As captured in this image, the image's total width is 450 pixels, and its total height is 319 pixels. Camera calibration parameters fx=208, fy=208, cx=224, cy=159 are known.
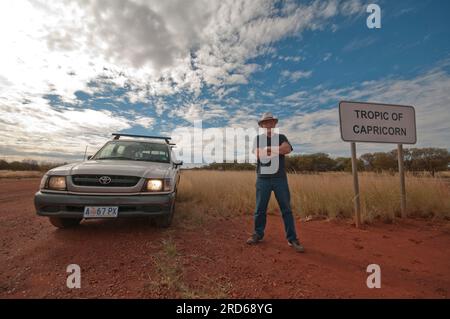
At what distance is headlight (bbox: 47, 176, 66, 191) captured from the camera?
300cm

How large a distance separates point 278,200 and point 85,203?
8.95ft

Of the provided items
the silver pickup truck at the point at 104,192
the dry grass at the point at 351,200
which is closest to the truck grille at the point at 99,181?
the silver pickup truck at the point at 104,192

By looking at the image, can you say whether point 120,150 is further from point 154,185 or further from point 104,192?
point 154,185

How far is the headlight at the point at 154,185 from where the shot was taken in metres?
3.17

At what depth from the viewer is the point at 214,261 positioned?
2.55 meters

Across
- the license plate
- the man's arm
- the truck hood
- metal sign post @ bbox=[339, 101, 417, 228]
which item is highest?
metal sign post @ bbox=[339, 101, 417, 228]

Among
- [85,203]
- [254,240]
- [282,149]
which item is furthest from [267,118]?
[85,203]

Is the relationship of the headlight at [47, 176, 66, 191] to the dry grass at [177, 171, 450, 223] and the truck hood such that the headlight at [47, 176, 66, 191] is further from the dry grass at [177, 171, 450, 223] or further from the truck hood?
the dry grass at [177, 171, 450, 223]

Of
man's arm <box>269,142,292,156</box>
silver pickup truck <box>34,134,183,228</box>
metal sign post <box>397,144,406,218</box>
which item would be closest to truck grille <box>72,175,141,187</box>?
silver pickup truck <box>34,134,183,228</box>

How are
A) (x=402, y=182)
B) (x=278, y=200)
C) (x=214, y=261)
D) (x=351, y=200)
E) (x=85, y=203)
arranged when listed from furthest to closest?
(x=351, y=200) < (x=402, y=182) < (x=278, y=200) < (x=85, y=203) < (x=214, y=261)

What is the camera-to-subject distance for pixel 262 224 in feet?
10.8

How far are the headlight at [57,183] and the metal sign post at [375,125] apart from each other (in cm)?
496

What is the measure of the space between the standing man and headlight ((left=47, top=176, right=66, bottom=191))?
285 cm

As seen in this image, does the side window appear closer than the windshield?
No
